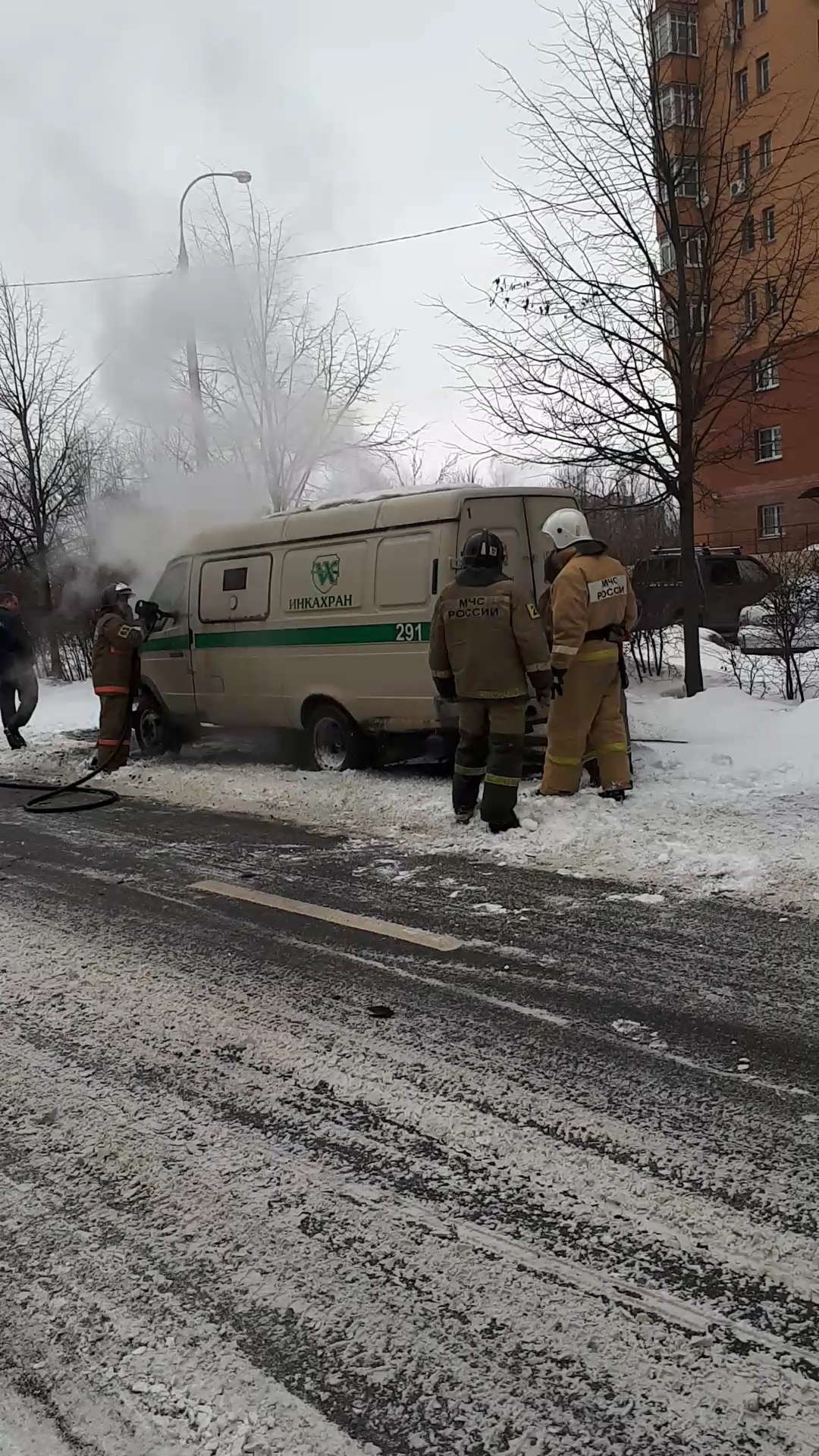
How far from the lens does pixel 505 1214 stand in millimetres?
2469

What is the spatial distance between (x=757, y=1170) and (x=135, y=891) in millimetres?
3933

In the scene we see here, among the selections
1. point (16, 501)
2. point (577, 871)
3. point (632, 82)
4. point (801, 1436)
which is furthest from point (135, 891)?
point (16, 501)

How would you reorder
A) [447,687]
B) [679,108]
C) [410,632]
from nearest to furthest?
[447,687] < [410,632] < [679,108]

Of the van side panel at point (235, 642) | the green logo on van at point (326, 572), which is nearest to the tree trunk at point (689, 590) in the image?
the green logo on van at point (326, 572)

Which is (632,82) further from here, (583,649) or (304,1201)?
(304,1201)

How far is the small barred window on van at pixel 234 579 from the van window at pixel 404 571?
1.91 m

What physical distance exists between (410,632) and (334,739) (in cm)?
151

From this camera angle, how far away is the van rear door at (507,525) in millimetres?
8008

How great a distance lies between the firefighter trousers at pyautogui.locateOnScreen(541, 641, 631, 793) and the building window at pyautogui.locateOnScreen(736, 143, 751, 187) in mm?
5859

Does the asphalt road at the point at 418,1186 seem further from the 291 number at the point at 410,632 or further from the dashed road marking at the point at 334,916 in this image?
the 291 number at the point at 410,632

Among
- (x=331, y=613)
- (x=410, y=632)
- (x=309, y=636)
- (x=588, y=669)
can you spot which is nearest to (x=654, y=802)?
(x=588, y=669)

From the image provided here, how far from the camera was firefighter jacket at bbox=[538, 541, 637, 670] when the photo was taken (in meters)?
6.83

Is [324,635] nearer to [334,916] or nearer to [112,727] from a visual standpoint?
[112,727]

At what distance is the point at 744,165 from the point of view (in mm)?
9844
